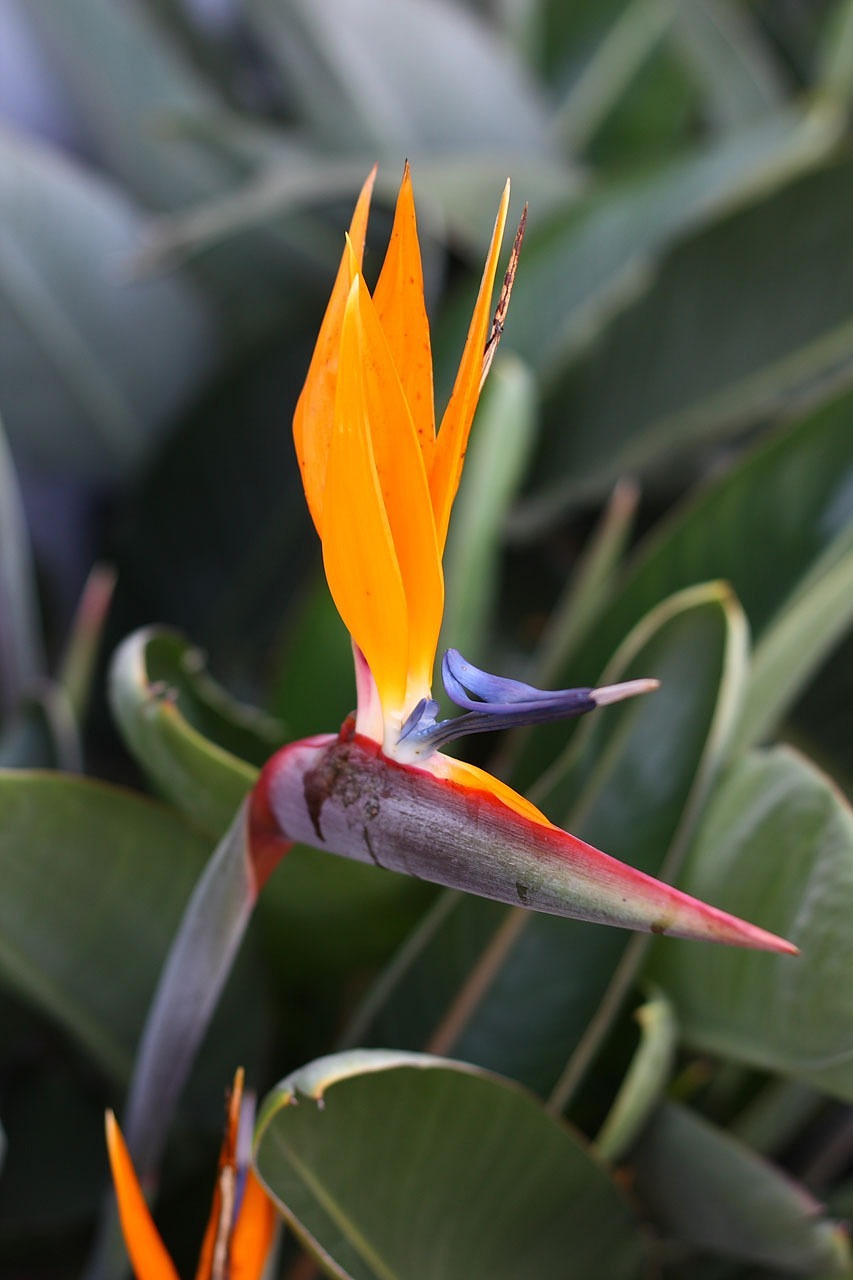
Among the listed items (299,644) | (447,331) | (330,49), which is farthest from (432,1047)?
(330,49)

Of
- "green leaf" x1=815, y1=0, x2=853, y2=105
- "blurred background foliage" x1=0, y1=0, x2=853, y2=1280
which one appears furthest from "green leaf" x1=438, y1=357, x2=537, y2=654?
"green leaf" x1=815, y1=0, x2=853, y2=105

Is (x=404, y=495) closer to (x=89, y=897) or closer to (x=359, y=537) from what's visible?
(x=359, y=537)

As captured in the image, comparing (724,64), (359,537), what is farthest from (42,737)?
(724,64)

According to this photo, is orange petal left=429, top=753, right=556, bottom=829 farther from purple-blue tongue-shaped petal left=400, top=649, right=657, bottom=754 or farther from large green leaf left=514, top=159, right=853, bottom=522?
large green leaf left=514, top=159, right=853, bottom=522

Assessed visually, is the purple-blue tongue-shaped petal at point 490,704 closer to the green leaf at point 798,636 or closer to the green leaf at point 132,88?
the green leaf at point 798,636

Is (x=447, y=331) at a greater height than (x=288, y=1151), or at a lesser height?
greater

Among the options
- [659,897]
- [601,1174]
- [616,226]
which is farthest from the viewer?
[616,226]

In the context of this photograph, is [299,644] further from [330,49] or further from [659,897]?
[330,49]
